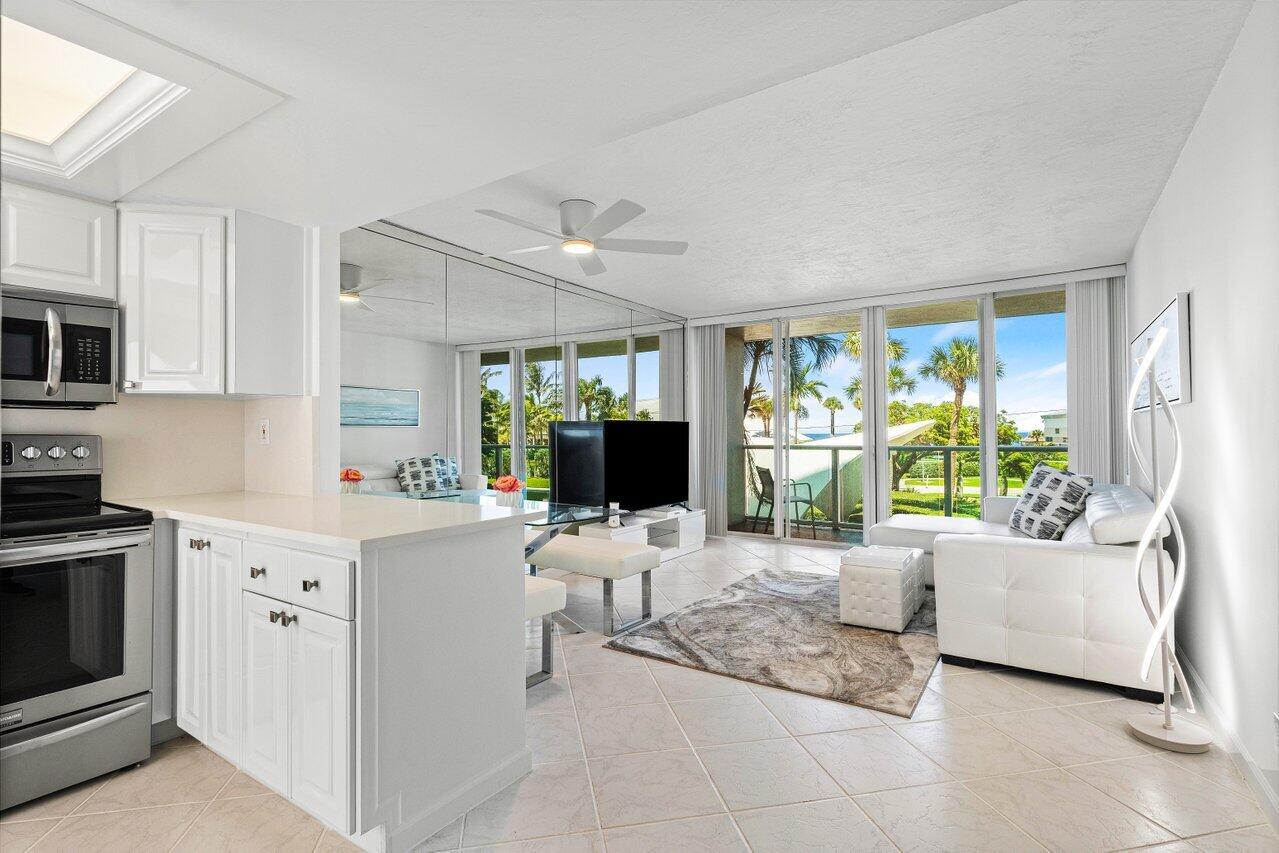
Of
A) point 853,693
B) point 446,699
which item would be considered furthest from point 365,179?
point 853,693

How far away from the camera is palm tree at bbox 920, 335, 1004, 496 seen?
18.6ft

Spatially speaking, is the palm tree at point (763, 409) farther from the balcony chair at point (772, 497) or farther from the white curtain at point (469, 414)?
the white curtain at point (469, 414)

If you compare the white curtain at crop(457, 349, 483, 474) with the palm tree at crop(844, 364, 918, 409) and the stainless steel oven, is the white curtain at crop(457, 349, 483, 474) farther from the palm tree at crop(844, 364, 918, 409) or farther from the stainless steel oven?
the palm tree at crop(844, 364, 918, 409)

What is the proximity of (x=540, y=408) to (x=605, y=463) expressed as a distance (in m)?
0.67

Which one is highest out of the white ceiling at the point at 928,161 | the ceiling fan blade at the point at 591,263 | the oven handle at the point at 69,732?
the white ceiling at the point at 928,161

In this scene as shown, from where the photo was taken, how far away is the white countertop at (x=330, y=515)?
1812mm

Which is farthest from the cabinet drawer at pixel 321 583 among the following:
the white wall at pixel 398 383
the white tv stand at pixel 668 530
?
the white tv stand at pixel 668 530

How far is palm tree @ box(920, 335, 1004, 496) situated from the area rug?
2158 millimetres

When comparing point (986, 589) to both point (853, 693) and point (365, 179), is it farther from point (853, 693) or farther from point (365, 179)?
point (365, 179)

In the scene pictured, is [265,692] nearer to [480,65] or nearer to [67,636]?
[67,636]

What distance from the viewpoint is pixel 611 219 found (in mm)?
3289

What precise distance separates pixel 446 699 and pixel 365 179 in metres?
1.87

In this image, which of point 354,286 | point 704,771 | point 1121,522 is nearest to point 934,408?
point 1121,522

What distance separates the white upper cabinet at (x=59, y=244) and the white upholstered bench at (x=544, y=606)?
2.04 metres
